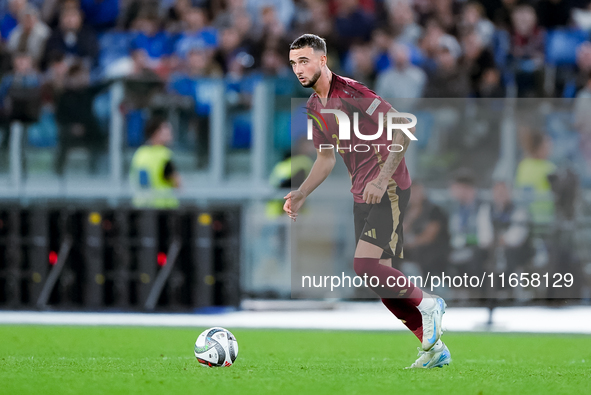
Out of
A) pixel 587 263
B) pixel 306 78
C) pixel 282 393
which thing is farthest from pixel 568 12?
pixel 282 393

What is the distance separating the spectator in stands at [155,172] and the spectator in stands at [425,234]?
3131mm

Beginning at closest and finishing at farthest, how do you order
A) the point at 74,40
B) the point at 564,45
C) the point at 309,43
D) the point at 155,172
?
1. the point at 309,43
2. the point at 155,172
3. the point at 564,45
4. the point at 74,40

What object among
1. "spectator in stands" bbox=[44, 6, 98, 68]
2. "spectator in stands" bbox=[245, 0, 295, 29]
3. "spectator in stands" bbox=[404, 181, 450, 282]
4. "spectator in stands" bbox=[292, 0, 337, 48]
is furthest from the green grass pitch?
"spectator in stands" bbox=[245, 0, 295, 29]

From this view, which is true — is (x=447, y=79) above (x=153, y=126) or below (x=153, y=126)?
above

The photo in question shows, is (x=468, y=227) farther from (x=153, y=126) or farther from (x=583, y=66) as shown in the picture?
(x=153, y=126)

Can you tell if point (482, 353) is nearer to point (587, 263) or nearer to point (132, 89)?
point (587, 263)

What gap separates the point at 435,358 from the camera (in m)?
7.08

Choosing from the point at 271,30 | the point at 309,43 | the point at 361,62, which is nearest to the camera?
the point at 309,43

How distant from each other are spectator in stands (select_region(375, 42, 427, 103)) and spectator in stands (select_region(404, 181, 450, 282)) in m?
1.24

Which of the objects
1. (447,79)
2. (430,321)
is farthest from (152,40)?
(430,321)

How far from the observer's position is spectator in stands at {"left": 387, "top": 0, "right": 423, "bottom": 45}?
45.3ft

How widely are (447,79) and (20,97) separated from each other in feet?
19.9

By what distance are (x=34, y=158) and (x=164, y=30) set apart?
3350 millimetres

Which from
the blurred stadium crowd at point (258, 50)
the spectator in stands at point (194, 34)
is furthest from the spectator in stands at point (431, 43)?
the spectator in stands at point (194, 34)
